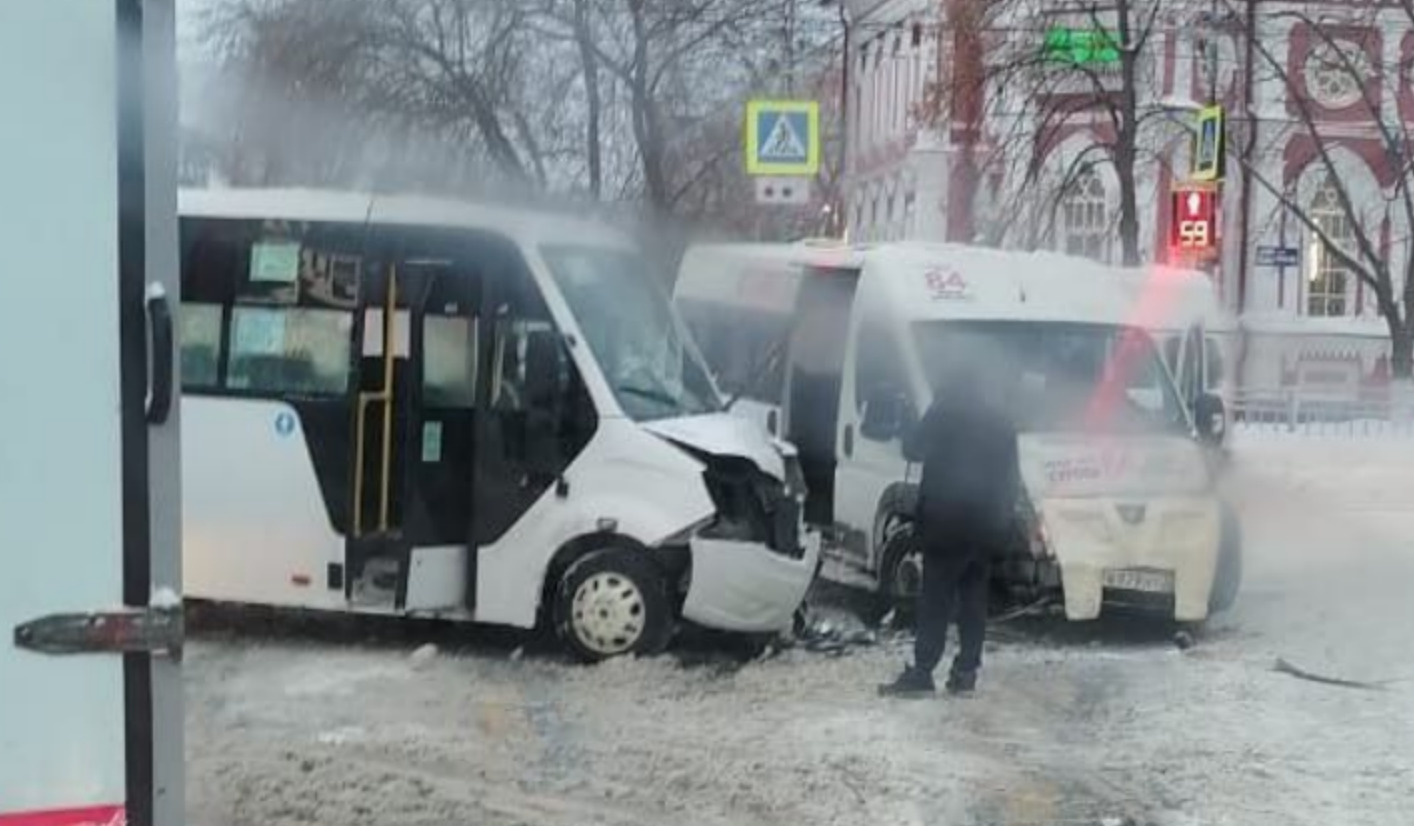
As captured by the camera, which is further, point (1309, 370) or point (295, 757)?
point (1309, 370)

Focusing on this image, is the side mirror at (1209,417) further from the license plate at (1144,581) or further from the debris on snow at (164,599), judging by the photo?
the debris on snow at (164,599)

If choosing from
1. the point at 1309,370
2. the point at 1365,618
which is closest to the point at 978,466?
the point at 1365,618

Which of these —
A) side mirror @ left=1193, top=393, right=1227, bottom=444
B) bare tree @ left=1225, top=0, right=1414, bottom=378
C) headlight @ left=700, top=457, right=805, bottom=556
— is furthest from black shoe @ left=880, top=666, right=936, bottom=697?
bare tree @ left=1225, top=0, right=1414, bottom=378

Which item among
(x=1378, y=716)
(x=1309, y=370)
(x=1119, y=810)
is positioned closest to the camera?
(x=1119, y=810)

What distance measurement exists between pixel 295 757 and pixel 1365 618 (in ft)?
21.4

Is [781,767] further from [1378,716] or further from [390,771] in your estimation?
[1378,716]

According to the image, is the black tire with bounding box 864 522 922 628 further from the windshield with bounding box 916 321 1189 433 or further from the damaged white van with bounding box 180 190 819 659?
the damaged white van with bounding box 180 190 819 659

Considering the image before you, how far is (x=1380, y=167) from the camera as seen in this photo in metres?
37.8

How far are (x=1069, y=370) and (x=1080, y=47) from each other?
14.0 meters

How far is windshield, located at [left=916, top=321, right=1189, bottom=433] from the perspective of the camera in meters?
10.4

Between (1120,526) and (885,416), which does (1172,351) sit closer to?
(885,416)

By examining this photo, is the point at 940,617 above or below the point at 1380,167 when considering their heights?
below

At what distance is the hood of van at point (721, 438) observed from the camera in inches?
351

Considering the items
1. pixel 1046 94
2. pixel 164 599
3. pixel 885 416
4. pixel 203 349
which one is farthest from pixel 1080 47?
pixel 164 599
